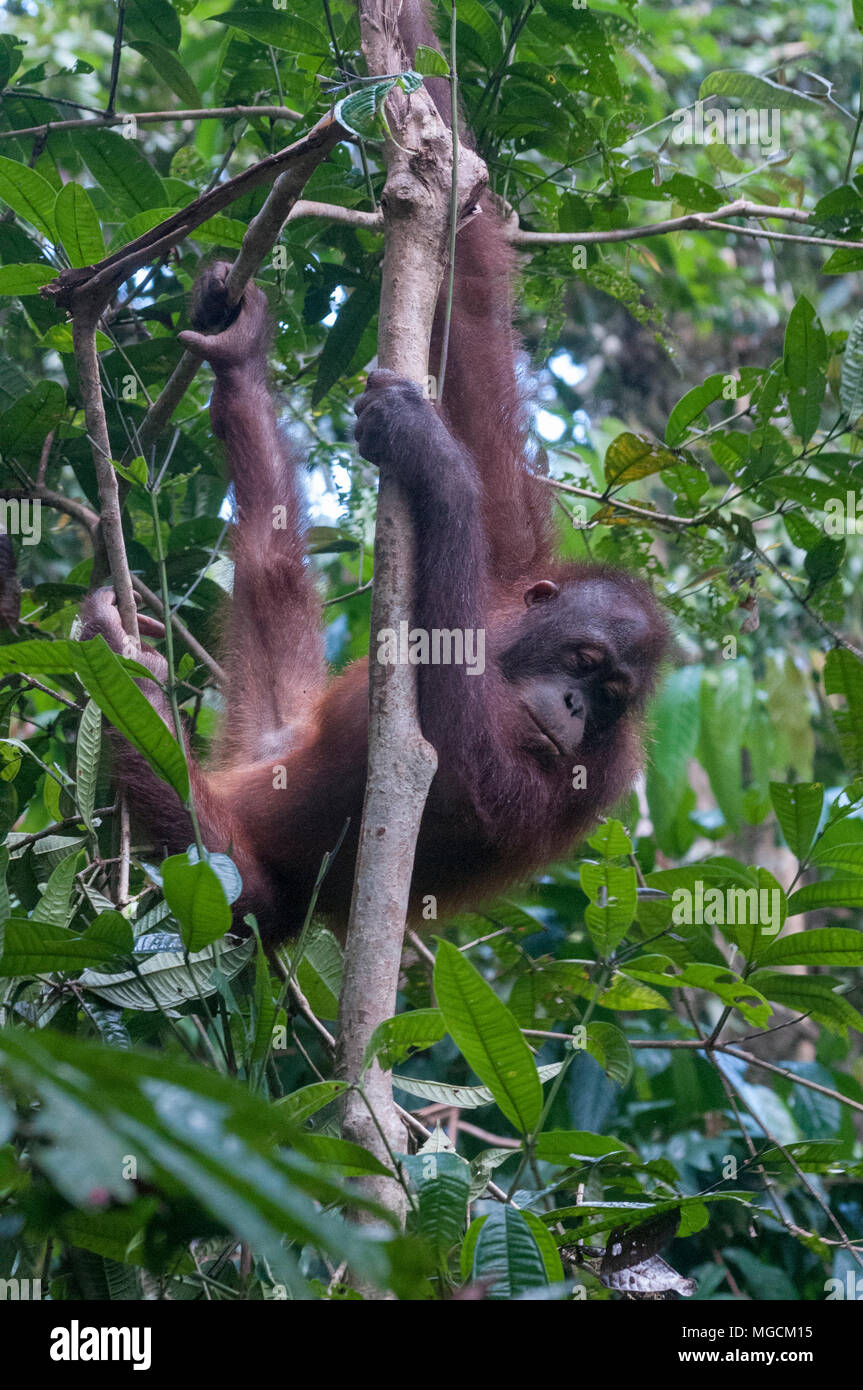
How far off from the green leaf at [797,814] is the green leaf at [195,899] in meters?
1.30

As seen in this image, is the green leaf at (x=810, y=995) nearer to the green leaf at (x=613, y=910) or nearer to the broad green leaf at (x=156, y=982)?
the green leaf at (x=613, y=910)

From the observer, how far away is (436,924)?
323 cm

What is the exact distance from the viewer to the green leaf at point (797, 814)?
248 centimetres

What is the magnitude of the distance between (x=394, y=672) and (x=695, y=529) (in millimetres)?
1563

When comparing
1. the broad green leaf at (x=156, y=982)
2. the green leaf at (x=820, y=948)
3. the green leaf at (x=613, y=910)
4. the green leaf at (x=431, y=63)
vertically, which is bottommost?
the broad green leaf at (x=156, y=982)

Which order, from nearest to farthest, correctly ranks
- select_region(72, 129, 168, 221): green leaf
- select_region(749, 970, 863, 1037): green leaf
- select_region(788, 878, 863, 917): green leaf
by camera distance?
select_region(788, 878, 863, 917): green leaf, select_region(749, 970, 863, 1037): green leaf, select_region(72, 129, 168, 221): green leaf

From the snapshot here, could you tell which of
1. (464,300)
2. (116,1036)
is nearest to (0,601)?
(116,1036)

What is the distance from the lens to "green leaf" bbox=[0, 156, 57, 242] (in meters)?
2.41

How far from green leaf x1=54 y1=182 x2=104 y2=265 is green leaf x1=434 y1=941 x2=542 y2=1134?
1.73 m

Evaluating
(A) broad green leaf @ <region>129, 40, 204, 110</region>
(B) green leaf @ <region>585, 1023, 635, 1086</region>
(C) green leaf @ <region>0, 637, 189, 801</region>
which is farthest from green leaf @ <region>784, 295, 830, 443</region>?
(C) green leaf @ <region>0, 637, 189, 801</region>

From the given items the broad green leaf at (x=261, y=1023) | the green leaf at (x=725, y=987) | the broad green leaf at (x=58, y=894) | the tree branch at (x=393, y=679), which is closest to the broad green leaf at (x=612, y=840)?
the green leaf at (x=725, y=987)

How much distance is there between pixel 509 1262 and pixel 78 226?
6.95ft
